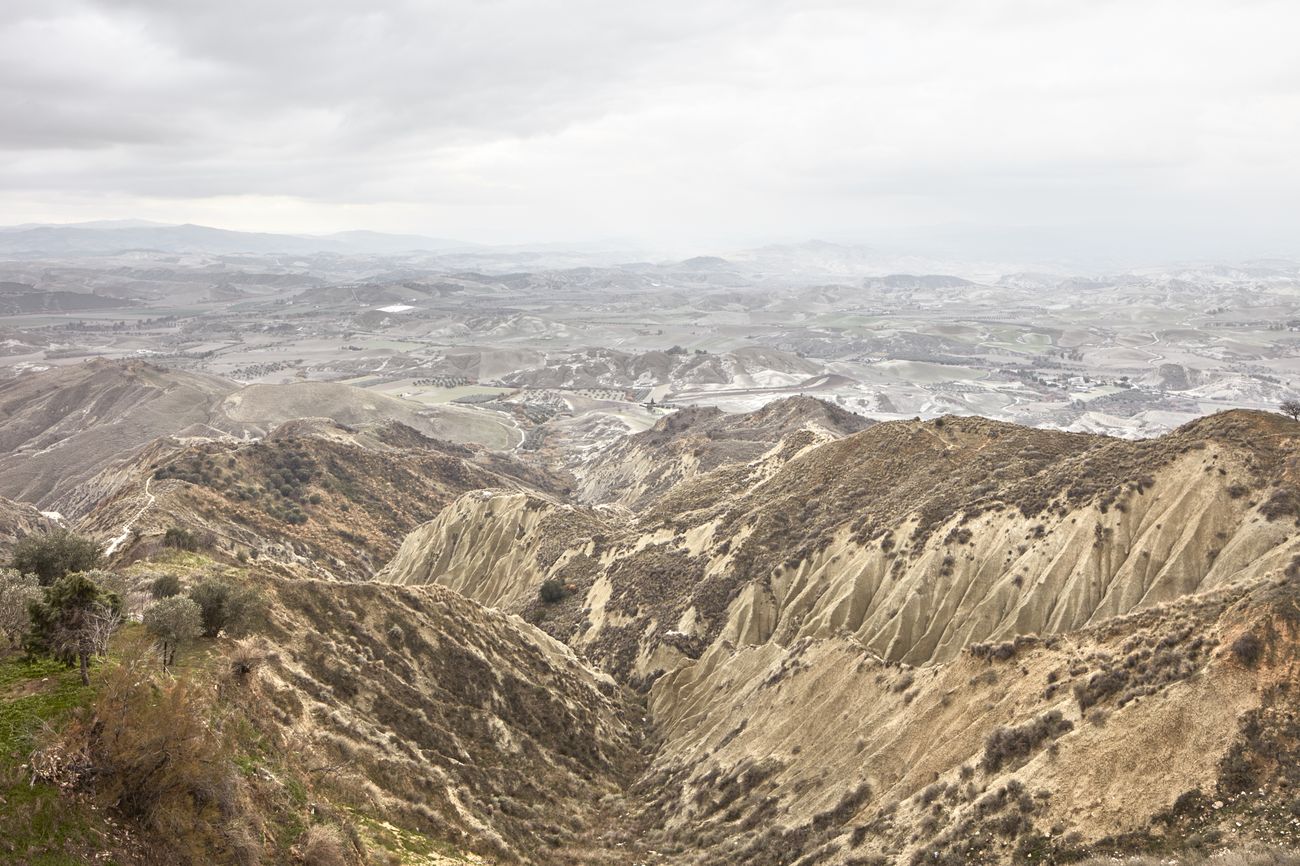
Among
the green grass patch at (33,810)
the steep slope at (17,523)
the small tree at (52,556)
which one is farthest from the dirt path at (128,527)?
the green grass patch at (33,810)

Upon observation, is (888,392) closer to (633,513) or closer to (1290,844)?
(633,513)

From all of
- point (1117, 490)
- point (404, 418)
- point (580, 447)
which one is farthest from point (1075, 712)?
point (404, 418)

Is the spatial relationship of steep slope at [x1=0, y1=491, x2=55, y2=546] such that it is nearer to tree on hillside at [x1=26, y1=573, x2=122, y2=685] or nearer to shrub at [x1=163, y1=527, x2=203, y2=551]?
shrub at [x1=163, y1=527, x2=203, y2=551]

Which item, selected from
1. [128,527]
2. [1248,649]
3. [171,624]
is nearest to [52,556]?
[171,624]

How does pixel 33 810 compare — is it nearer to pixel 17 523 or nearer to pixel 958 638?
pixel 958 638

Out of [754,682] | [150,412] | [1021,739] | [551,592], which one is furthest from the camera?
[150,412]

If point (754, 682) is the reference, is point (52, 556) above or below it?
above

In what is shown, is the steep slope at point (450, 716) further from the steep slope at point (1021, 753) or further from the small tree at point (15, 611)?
the small tree at point (15, 611)
